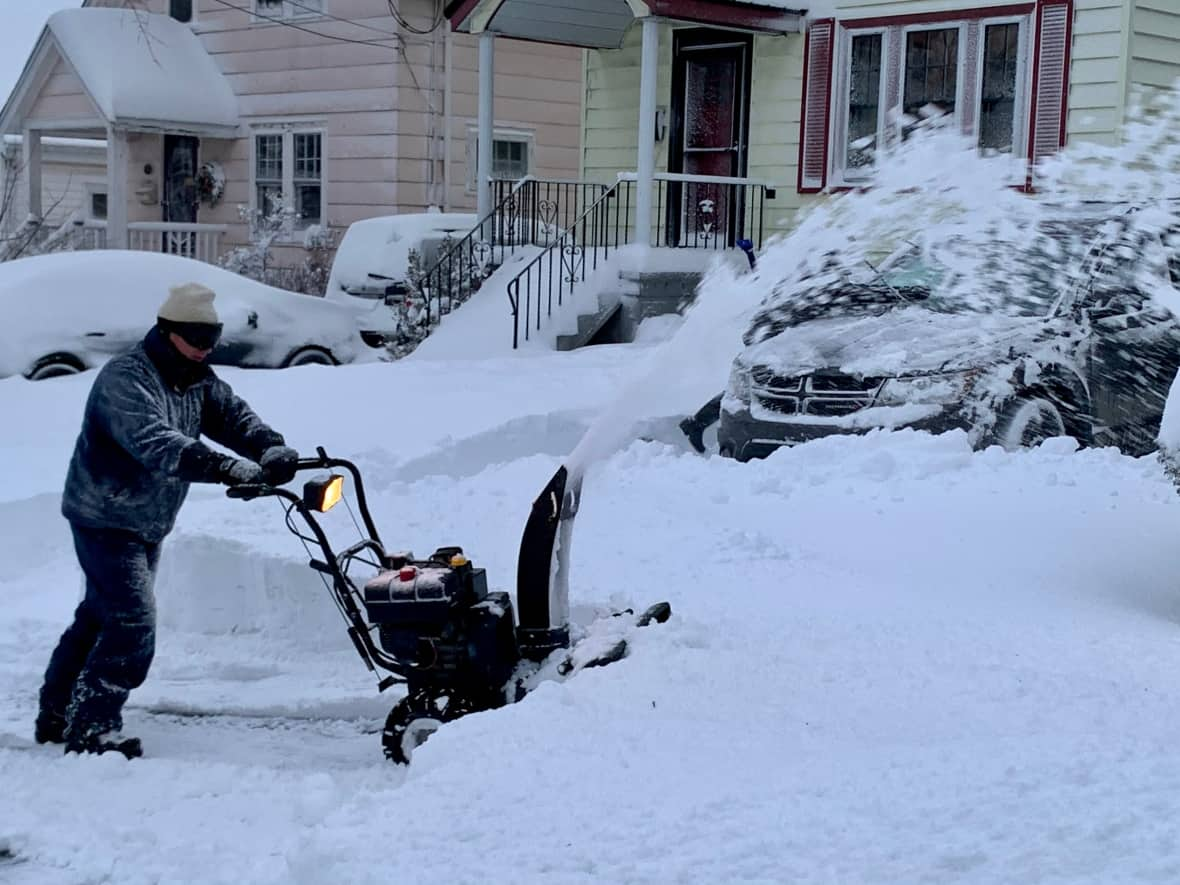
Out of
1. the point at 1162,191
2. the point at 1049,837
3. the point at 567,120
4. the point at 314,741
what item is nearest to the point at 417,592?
the point at 314,741

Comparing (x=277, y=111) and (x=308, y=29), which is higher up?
(x=308, y=29)

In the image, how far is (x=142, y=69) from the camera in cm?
2316

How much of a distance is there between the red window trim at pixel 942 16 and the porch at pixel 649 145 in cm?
74

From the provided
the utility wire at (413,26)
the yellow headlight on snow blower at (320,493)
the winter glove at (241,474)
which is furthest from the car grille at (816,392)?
the utility wire at (413,26)

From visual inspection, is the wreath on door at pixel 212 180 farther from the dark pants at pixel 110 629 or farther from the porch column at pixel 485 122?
the dark pants at pixel 110 629

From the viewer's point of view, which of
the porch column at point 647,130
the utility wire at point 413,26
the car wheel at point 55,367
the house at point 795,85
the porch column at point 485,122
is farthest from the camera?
the utility wire at point 413,26

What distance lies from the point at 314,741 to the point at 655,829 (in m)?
2.35

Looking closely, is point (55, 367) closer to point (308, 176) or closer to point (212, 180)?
point (308, 176)

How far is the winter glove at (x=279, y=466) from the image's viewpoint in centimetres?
534

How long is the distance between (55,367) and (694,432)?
601 centimetres

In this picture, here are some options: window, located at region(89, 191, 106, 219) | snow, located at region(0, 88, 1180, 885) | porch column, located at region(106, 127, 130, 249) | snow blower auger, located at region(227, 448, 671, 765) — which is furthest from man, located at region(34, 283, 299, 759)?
window, located at region(89, 191, 106, 219)

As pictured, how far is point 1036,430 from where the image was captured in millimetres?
9664

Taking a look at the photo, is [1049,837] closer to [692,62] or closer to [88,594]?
[88,594]

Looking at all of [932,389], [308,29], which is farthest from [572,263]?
[308,29]
